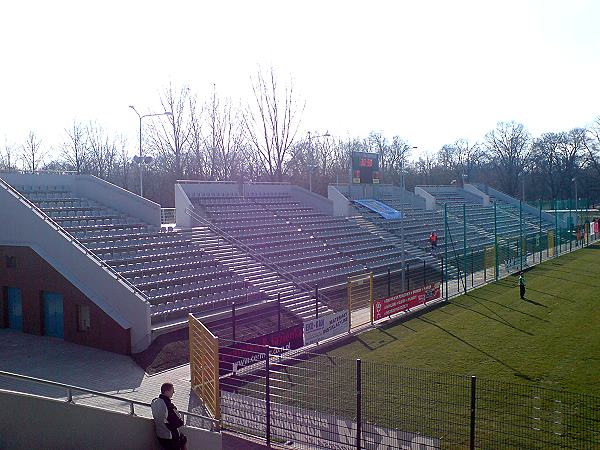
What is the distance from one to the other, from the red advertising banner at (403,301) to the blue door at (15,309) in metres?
12.3

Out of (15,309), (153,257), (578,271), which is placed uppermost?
(153,257)

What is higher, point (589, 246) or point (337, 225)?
point (337, 225)

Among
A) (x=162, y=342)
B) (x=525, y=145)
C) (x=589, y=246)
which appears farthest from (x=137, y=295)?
(x=525, y=145)

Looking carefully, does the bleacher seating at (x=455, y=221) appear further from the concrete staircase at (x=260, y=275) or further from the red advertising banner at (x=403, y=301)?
the concrete staircase at (x=260, y=275)

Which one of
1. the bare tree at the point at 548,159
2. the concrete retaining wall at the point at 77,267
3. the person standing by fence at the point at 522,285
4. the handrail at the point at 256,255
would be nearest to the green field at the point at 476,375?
the person standing by fence at the point at 522,285

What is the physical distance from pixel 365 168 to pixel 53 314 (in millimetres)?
19725

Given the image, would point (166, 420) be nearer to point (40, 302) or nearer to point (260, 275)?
point (40, 302)

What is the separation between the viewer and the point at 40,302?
19109 millimetres

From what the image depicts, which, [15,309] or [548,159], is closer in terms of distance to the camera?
[15,309]

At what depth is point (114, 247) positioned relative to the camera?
65.5 ft

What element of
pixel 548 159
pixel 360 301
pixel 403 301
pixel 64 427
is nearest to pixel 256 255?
pixel 360 301

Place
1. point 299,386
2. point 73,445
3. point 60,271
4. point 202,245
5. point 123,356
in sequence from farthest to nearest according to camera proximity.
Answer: point 202,245, point 60,271, point 123,356, point 299,386, point 73,445

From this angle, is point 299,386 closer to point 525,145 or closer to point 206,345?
point 206,345

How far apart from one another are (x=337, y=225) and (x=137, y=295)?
19.8 meters
